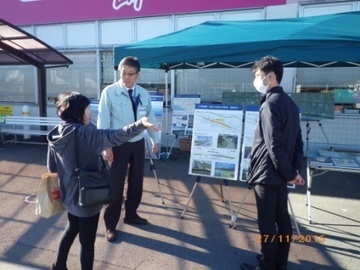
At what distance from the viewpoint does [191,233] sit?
11.3 feet

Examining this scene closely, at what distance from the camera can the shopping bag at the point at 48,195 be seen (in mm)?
2348

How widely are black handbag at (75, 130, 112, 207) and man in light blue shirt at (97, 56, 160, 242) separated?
91 cm

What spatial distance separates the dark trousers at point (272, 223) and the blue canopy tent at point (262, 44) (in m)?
1.76

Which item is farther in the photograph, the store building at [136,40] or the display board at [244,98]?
the store building at [136,40]

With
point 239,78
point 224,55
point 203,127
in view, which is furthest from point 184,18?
point 203,127

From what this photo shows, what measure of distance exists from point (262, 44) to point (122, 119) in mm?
1864

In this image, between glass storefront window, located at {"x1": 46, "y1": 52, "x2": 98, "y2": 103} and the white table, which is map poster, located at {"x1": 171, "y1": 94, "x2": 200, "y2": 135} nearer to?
glass storefront window, located at {"x1": 46, "y1": 52, "x2": 98, "y2": 103}

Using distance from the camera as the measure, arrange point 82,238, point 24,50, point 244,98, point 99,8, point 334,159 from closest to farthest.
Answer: point 82,238 < point 334,159 < point 244,98 < point 24,50 < point 99,8

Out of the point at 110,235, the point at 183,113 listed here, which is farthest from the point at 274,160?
the point at 183,113

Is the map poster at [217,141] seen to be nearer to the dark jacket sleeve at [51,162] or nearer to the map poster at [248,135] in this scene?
the map poster at [248,135]

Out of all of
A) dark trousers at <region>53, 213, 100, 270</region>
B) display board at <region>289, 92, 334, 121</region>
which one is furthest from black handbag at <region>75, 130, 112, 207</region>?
display board at <region>289, 92, 334, 121</region>

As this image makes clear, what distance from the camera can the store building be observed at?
21.7 feet

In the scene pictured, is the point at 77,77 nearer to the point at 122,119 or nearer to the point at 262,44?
the point at 122,119

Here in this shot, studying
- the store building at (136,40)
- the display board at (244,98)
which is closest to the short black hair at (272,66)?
the display board at (244,98)
